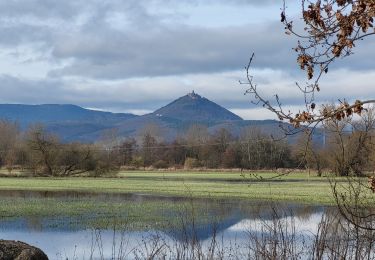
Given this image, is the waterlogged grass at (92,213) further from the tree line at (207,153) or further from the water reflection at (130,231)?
the tree line at (207,153)

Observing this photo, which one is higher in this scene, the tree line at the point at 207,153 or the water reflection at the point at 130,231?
the tree line at the point at 207,153

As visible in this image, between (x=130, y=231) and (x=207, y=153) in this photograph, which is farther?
(x=207, y=153)

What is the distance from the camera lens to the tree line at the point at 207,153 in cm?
724

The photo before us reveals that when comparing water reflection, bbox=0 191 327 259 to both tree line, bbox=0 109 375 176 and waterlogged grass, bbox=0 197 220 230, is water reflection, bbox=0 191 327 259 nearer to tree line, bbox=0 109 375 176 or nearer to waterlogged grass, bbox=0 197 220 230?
waterlogged grass, bbox=0 197 220 230

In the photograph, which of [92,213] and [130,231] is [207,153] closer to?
[92,213]

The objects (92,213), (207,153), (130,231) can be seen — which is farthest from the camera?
(207,153)

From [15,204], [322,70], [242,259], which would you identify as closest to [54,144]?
[15,204]

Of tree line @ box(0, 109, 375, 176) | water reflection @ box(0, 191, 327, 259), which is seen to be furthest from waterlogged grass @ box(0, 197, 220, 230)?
tree line @ box(0, 109, 375, 176)

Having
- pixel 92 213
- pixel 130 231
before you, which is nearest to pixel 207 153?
pixel 92 213

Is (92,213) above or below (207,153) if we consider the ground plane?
below

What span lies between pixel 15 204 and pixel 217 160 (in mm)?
82358

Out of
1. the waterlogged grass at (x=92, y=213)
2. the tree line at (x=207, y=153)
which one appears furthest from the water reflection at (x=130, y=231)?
the tree line at (x=207, y=153)

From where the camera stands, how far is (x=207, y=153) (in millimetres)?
119062

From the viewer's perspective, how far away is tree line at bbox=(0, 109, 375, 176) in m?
7.24
